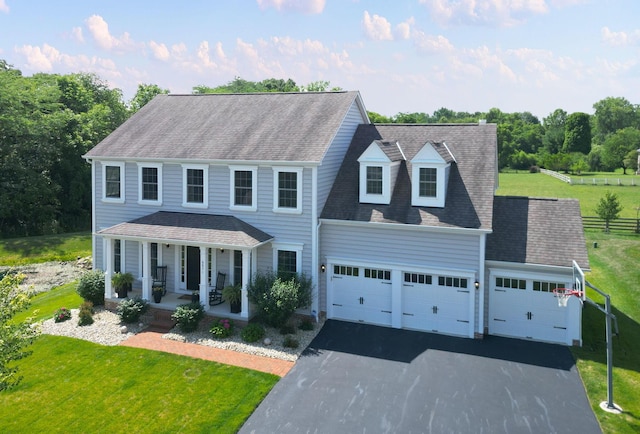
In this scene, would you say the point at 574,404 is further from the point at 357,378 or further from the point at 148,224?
the point at 148,224

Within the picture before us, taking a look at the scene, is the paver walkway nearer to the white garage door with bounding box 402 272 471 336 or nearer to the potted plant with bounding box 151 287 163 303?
the potted plant with bounding box 151 287 163 303

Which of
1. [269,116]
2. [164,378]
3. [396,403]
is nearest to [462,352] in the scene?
[396,403]

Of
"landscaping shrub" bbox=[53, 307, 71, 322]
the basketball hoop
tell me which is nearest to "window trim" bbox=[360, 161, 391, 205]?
the basketball hoop

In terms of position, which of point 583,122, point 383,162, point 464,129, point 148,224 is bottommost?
point 148,224

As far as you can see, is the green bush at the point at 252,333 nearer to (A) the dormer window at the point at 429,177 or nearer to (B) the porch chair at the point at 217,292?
(B) the porch chair at the point at 217,292

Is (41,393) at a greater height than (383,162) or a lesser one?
lesser
